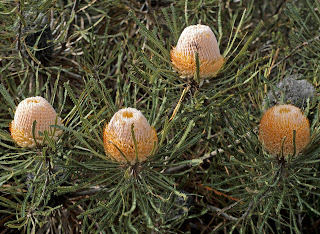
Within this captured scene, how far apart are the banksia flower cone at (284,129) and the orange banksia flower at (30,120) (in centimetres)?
45

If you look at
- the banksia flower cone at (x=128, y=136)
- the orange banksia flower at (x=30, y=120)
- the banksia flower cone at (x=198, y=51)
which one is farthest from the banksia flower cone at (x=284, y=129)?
the orange banksia flower at (x=30, y=120)

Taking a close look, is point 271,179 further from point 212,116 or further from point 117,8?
point 117,8

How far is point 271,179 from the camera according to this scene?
2.78 feet

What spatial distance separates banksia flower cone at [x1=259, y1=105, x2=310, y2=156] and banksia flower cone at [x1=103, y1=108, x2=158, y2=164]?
260mm

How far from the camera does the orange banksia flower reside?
0.80 meters

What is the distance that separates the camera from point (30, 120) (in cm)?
80

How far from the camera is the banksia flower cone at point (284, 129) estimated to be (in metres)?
0.83

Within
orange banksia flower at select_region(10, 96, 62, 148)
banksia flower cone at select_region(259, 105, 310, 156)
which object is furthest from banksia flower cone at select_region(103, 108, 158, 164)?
banksia flower cone at select_region(259, 105, 310, 156)

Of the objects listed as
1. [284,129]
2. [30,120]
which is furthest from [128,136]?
[284,129]

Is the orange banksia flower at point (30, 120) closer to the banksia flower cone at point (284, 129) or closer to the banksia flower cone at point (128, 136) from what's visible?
the banksia flower cone at point (128, 136)

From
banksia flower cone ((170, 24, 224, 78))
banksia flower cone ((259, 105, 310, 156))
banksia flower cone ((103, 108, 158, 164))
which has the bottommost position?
banksia flower cone ((259, 105, 310, 156))

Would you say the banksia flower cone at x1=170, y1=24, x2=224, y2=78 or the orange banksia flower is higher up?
the banksia flower cone at x1=170, y1=24, x2=224, y2=78

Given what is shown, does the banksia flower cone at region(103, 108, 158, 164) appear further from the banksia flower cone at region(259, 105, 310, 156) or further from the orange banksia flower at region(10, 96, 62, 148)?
the banksia flower cone at region(259, 105, 310, 156)

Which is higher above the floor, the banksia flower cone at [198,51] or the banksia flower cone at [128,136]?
the banksia flower cone at [198,51]
